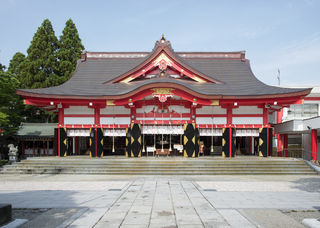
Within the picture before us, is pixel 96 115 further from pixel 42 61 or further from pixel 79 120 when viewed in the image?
pixel 42 61

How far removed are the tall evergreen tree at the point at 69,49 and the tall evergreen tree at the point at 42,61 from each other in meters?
0.86

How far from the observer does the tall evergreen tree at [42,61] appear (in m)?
31.3

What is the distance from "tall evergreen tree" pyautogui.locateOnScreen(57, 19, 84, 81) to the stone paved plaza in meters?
23.2

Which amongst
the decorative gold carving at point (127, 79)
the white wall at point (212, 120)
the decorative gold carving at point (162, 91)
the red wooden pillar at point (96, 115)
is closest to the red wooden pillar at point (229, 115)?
the white wall at point (212, 120)

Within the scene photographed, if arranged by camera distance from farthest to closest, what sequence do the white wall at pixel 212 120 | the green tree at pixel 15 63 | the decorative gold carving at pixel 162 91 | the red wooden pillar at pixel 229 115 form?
the green tree at pixel 15 63 < the white wall at pixel 212 120 < the red wooden pillar at pixel 229 115 < the decorative gold carving at pixel 162 91

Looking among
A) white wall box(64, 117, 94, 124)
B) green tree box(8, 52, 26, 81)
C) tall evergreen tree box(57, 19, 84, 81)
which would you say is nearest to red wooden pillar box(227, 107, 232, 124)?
white wall box(64, 117, 94, 124)

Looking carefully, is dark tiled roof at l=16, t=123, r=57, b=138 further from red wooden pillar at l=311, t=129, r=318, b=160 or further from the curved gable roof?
red wooden pillar at l=311, t=129, r=318, b=160

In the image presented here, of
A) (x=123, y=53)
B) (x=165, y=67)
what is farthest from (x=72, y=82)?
(x=165, y=67)

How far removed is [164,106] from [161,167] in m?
5.36

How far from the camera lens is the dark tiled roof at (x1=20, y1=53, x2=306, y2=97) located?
1880 centimetres

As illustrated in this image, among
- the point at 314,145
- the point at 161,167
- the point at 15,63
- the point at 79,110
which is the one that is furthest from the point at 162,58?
the point at 15,63

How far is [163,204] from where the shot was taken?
802 centimetres

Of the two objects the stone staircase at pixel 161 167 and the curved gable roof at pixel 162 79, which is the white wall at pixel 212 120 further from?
the stone staircase at pixel 161 167

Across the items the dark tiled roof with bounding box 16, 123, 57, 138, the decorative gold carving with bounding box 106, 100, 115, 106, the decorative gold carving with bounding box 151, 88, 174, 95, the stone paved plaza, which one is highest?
the decorative gold carving with bounding box 151, 88, 174, 95
